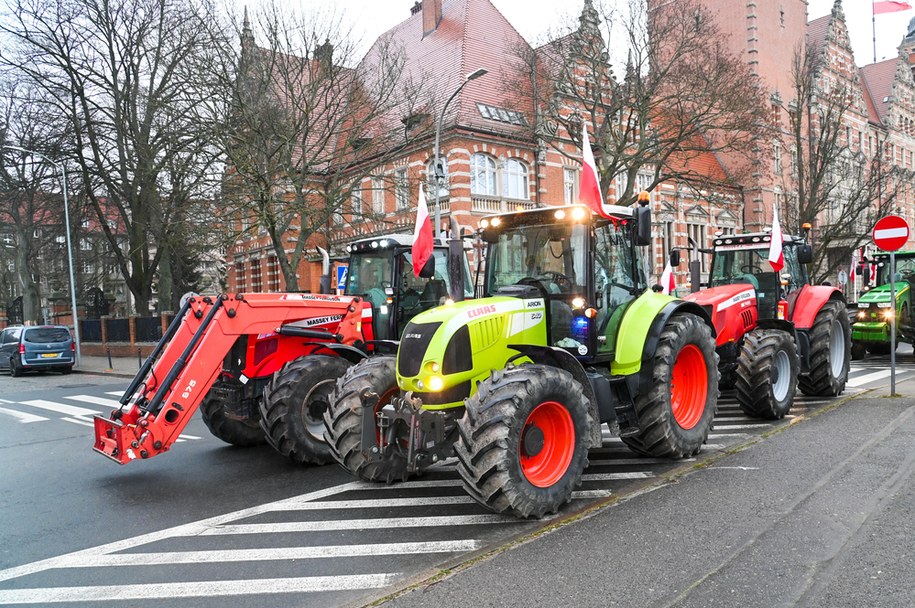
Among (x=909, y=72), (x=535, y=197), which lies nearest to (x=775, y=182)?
(x=535, y=197)

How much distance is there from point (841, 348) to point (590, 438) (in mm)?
7369

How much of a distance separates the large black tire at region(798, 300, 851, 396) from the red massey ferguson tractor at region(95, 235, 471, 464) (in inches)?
244

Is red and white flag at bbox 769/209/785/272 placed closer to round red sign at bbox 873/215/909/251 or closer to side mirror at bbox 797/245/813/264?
side mirror at bbox 797/245/813/264

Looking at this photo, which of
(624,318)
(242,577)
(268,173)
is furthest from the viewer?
(268,173)

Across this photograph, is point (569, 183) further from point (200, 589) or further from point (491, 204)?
point (200, 589)

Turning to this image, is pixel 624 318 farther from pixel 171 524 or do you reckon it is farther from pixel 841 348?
pixel 841 348

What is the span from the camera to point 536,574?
4293 millimetres

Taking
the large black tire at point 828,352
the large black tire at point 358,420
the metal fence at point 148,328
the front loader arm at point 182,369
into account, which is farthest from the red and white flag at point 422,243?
the metal fence at point 148,328

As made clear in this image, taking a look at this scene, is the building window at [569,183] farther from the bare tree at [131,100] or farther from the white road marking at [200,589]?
the white road marking at [200,589]

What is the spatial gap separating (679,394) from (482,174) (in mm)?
22413

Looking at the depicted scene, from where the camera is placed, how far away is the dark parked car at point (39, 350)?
73.8 ft

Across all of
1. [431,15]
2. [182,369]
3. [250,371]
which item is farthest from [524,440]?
[431,15]

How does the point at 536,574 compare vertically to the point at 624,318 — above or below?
below

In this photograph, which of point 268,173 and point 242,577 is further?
point 268,173
